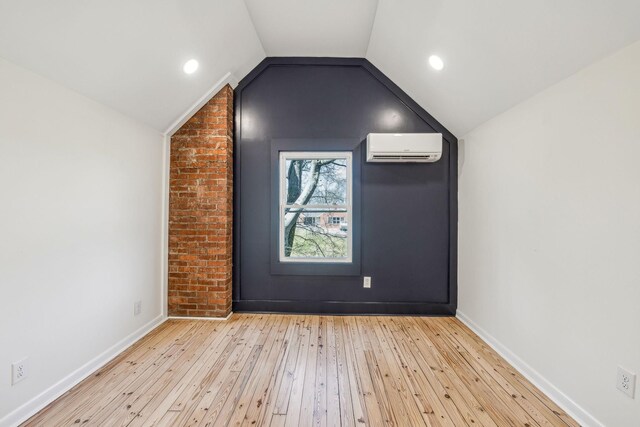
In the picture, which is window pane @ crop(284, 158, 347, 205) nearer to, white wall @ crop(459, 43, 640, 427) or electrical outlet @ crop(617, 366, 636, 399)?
white wall @ crop(459, 43, 640, 427)

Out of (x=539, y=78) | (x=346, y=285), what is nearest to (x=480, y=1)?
(x=539, y=78)

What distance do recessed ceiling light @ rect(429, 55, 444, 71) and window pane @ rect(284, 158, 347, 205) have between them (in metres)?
1.30

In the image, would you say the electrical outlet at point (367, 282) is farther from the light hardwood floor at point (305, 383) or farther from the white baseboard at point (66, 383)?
the white baseboard at point (66, 383)

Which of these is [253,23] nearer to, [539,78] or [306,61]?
[306,61]

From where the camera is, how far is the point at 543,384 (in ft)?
6.25

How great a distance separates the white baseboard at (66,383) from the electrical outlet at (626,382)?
321 cm

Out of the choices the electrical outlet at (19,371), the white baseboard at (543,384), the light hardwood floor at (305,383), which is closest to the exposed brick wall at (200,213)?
the light hardwood floor at (305,383)

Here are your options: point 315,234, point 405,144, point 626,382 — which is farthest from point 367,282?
point 626,382

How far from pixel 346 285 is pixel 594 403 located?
207 cm

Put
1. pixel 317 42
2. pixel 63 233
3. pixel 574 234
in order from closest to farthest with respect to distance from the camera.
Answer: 1. pixel 574 234
2. pixel 63 233
3. pixel 317 42

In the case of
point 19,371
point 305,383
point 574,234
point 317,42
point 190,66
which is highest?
point 317,42

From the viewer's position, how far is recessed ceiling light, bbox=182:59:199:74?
243cm

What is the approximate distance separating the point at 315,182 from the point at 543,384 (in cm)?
260

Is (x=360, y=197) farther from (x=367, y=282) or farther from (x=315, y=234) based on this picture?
(x=367, y=282)
